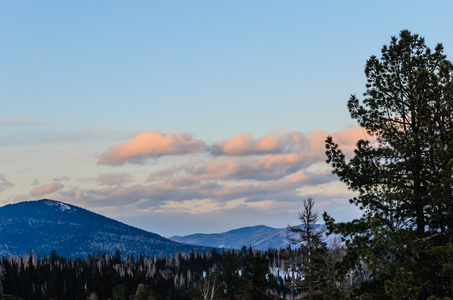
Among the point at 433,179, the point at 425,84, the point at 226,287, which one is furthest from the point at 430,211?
the point at 226,287

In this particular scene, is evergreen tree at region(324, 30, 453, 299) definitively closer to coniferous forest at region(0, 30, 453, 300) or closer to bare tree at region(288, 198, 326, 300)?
coniferous forest at region(0, 30, 453, 300)

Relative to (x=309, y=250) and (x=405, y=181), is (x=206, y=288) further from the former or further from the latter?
(x=405, y=181)

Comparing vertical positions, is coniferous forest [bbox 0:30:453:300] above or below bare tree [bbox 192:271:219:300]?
above

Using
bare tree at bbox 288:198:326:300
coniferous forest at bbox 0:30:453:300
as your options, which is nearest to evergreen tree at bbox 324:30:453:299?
coniferous forest at bbox 0:30:453:300

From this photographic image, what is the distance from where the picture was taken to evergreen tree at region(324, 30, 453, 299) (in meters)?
18.1

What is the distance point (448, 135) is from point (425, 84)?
7.12ft

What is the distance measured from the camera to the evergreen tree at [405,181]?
1808cm

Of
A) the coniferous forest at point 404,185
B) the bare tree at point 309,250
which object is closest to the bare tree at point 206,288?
the bare tree at point 309,250

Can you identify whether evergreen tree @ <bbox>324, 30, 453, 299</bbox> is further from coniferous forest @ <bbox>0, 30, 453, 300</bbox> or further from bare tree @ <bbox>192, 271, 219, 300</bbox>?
bare tree @ <bbox>192, 271, 219, 300</bbox>

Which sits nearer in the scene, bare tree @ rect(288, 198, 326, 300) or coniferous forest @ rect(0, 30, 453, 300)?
coniferous forest @ rect(0, 30, 453, 300)

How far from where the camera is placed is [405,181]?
2034 centimetres

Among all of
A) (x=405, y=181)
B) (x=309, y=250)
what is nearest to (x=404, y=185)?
(x=405, y=181)

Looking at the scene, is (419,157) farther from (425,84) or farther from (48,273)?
(48,273)

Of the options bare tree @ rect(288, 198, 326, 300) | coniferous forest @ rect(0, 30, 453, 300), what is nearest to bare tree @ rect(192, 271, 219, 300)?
bare tree @ rect(288, 198, 326, 300)
